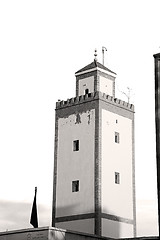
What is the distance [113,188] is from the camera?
46.6 meters

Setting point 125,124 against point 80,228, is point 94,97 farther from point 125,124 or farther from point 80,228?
point 80,228

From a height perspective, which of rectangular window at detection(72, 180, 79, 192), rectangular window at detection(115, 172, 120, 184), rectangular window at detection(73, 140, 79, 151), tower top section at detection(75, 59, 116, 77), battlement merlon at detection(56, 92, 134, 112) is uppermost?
tower top section at detection(75, 59, 116, 77)

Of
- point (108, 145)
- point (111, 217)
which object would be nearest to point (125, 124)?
point (108, 145)

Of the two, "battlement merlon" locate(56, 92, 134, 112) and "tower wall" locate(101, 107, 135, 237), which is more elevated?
"battlement merlon" locate(56, 92, 134, 112)

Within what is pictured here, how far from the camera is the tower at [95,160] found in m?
45.5

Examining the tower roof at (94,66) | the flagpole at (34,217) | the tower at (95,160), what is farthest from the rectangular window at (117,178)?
the tower roof at (94,66)

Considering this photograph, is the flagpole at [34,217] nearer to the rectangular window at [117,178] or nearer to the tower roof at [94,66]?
the rectangular window at [117,178]

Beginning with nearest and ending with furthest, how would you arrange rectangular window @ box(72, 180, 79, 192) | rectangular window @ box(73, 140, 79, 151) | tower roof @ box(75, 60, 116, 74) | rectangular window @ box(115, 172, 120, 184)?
1. rectangular window @ box(72, 180, 79, 192)
2. rectangular window @ box(115, 172, 120, 184)
3. rectangular window @ box(73, 140, 79, 151)
4. tower roof @ box(75, 60, 116, 74)

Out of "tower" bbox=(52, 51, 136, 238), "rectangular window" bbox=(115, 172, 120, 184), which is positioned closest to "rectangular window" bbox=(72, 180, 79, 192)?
"tower" bbox=(52, 51, 136, 238)

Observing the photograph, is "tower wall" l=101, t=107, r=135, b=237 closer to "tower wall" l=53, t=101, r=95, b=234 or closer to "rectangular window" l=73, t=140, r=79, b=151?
"tower wall" l=53, t=101, r=95, b=234

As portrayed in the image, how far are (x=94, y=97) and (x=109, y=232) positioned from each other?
10492 millimetres

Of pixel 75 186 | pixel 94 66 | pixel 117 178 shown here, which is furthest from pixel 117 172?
pixel 94 66

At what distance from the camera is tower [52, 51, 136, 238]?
45469mm

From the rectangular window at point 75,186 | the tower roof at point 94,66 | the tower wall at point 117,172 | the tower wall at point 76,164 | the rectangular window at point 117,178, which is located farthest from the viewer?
the tower roof at point 94,66
